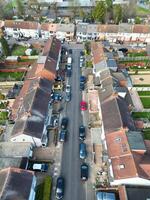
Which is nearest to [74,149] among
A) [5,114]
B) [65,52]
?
[5,114]

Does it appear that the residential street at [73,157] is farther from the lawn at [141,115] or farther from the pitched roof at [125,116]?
the lawn at [141,115]

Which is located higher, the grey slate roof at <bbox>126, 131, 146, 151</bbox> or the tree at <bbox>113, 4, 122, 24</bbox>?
the tree at <bbox>113, 4, 122, 24</bbox>

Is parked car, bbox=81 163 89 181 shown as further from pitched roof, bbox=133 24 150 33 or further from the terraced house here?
pitched roof, bbox=133 24 150 33

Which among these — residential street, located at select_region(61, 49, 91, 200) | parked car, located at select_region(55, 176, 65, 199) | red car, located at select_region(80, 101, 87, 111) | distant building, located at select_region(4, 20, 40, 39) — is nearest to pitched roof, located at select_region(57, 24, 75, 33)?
distant building, located at select_region(4, 20, 40, 39)

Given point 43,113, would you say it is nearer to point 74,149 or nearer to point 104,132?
point 74,149

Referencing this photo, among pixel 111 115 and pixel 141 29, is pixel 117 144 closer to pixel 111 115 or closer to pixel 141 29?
pixel 111 115

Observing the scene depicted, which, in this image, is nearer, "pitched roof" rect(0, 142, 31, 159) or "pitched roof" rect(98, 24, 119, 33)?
"pitched roof" rect(0, 142, 31, 159)

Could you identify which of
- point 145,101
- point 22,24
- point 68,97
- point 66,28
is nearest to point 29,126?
point 68,97
